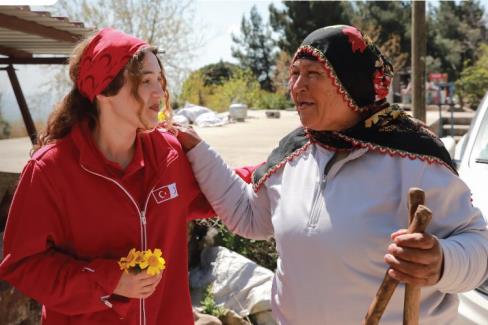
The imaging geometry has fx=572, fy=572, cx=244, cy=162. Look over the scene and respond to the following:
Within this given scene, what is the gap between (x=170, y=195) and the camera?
200 centimetres

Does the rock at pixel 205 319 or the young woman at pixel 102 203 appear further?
the rock at pixel 205 319

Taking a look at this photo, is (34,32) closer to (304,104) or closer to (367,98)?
(304,104)

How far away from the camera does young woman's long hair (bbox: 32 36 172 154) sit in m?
1.88

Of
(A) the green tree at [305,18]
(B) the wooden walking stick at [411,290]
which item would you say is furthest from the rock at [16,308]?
(A) the green tree at [305,18]

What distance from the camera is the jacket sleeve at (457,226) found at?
157 centimetres

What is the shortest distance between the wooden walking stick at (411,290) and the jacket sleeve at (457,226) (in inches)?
8.2

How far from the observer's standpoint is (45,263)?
1742 millimetres

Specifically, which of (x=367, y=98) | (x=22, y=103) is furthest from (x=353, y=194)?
(x=22, y=103)

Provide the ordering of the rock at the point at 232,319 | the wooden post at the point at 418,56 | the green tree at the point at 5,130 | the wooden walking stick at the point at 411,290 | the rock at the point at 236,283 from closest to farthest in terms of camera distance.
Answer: the wooden walking stick at the point at 411,290
the rock at the point at 232,319
the rock at the point at 236,283
the green tree at the point at 5,130
the wooden post at the point at 418,56

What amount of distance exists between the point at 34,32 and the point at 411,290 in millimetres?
3819

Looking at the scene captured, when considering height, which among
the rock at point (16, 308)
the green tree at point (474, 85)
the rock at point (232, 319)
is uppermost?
the rock at point (16, 308)

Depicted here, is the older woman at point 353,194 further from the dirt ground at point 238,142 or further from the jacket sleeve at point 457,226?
the dirt ground at point 238,142

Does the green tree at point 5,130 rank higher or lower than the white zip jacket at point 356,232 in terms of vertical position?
lower

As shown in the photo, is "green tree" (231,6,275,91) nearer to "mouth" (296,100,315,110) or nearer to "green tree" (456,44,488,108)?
"green tree" (456,44,488,108)
